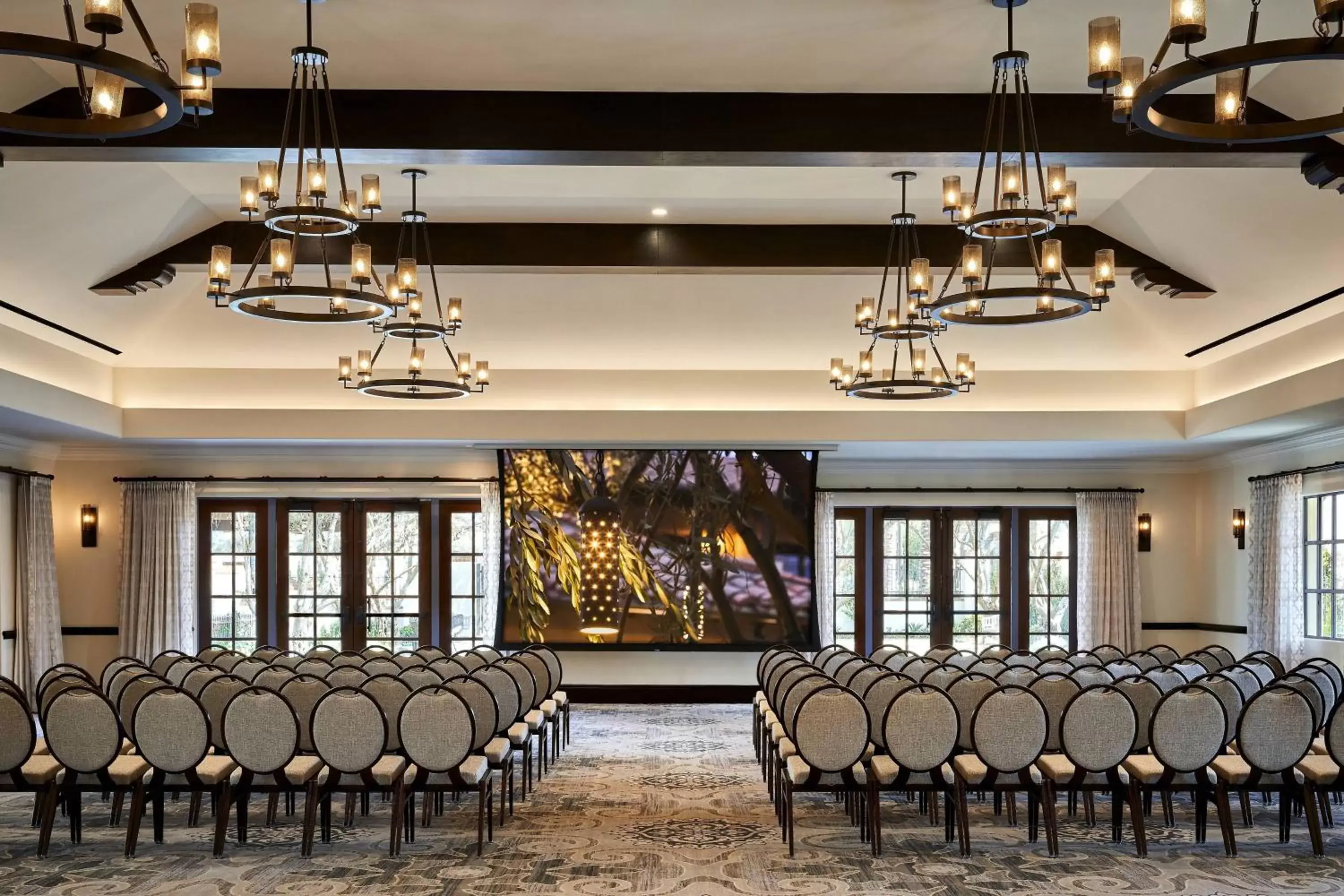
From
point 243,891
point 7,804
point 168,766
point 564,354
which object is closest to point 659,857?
point 243,891

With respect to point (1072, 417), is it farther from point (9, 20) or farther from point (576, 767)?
point (9, 20)

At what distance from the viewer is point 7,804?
8523 mm

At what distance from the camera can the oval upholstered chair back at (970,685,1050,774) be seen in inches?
278

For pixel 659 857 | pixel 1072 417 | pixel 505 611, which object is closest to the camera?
pixel 659 857

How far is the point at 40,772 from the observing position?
7.17m

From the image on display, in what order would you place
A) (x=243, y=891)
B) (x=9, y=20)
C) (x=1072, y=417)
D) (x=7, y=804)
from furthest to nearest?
(x=1072, y=417)
(x=7, y=804)
(x=243, y=891)
(x=9, y=20)

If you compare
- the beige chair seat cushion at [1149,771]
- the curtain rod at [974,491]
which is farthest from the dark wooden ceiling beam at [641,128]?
the curtain rod at [974,491]

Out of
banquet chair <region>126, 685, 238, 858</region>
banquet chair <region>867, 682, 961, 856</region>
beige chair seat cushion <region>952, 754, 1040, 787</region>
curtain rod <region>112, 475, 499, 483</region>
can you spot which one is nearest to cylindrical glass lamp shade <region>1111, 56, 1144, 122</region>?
banquet chair <region>867, 682, 961, 856</region>

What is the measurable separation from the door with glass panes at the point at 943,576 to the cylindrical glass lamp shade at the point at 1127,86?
36.6ft

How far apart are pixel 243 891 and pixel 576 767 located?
4.12m

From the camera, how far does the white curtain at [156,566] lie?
14.4 m

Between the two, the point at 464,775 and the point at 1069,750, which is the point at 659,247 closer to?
the point at 464,775

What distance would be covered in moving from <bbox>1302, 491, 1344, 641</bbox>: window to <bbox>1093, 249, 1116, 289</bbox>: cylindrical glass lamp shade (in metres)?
6.70

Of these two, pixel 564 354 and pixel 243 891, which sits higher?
pixel 564 354
